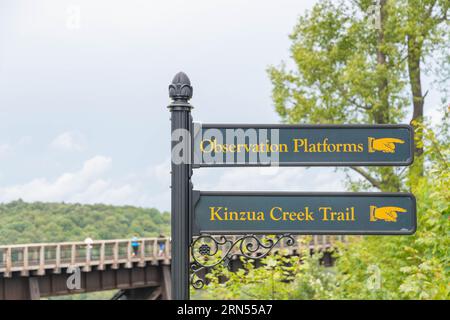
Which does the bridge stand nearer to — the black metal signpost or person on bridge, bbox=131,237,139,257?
person on bridge, bbox=131,237,139,257

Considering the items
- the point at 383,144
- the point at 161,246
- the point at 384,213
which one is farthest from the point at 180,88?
the point at 161,246

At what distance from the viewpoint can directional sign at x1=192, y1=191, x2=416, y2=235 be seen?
205 inches

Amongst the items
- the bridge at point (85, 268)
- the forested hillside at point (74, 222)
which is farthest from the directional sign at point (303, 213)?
the forested hillside at point (74, 222)

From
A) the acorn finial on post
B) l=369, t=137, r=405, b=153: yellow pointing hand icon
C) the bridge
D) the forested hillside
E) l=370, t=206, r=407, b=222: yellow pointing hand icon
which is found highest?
the forested hillside

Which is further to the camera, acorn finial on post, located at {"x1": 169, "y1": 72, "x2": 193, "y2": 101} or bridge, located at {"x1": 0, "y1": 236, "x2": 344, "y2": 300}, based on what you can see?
bridge, located at {"x1": 0, "y1": 236, "x2": 344, "y2": 300}

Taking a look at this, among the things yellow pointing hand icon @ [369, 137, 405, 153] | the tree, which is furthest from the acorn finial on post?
the tree

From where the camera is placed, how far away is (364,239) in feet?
71.9

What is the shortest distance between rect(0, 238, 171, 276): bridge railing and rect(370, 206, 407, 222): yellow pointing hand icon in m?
29.1

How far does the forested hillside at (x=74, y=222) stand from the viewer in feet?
141

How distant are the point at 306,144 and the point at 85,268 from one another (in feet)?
102

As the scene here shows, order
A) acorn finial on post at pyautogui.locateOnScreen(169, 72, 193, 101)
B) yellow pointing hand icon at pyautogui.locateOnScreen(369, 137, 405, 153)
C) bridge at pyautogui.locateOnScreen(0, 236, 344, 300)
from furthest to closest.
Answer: bridge at pyautogui.locateOnScreen(0, 236, 344, 300), yellow pointing hand icon at pyautogui.locateOnScreen(369, 137, 405, 153), acorn finial on post at pyautogui.locateOnScreen(169, 72, 193, 101)

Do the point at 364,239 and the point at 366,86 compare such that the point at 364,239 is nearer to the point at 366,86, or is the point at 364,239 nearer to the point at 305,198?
the point at 366,86

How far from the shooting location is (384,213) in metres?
5.30
